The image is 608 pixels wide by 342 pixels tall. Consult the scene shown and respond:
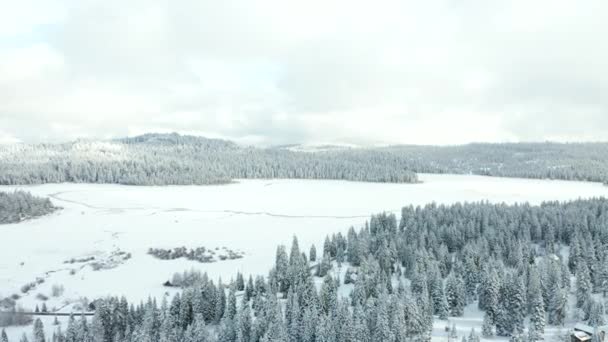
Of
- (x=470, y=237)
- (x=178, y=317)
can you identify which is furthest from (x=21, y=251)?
(x=470, y=237)

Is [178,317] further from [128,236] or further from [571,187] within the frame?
[571,187]

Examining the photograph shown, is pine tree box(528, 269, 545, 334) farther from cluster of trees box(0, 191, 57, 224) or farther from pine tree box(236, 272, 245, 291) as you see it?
cluster of trees box(0, 191, 57, 224)

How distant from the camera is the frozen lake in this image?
80938mm

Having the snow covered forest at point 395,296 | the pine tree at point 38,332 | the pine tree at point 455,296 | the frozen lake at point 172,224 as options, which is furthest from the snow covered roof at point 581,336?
the pine tree at point 38,332

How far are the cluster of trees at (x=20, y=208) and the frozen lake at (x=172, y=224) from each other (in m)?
4.27

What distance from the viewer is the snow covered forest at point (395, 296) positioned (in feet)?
176

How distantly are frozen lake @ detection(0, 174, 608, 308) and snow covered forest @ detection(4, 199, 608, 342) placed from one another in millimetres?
14171

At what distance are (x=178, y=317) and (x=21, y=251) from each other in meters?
55.9

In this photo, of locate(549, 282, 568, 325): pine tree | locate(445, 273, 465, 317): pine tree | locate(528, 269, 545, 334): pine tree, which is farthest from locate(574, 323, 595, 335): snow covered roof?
locate(445, 273, 465, 317): pine tree

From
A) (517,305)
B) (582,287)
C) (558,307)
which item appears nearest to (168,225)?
(517,305)

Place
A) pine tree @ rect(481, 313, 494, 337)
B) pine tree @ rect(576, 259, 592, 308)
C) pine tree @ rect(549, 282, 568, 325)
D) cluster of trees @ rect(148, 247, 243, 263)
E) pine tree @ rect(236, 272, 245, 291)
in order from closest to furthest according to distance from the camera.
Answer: pine tree @ rect(481, 313, 494, 337)
pine tree @ rect(549, 282, 568, 325)
pine tree @ rect(576, 259, 592, 308)
pine tree @ rect(236, 272, 245, 291)
cluster of trees @ rect(148, 247, 243, 263)

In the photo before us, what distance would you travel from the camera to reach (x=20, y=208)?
129000 millimetres

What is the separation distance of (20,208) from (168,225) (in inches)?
1854

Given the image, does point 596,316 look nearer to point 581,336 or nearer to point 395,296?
point 581,336
